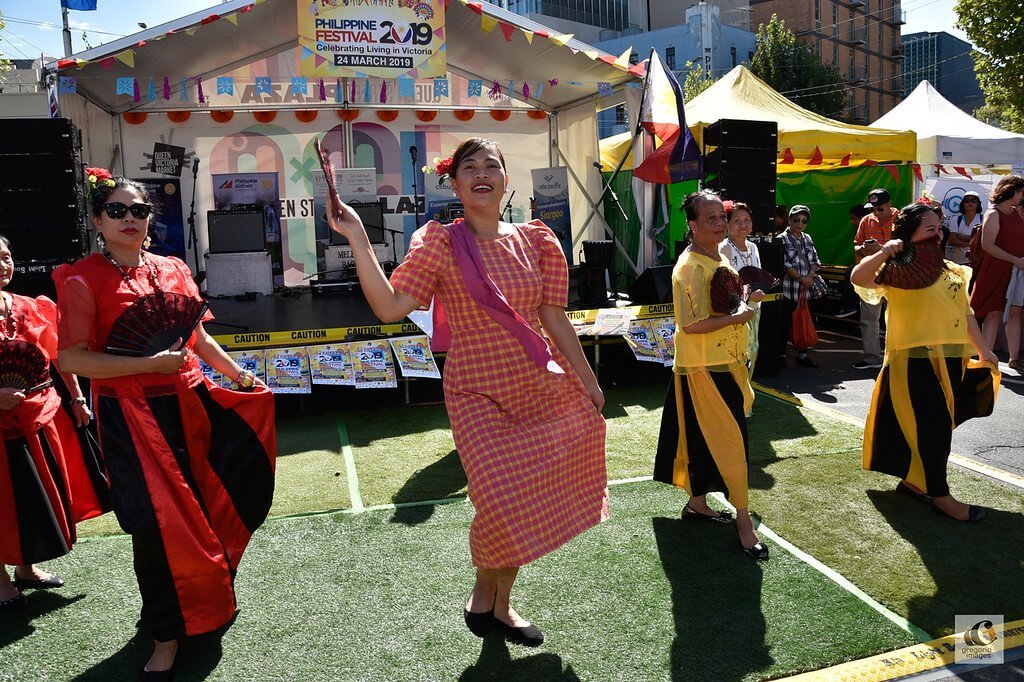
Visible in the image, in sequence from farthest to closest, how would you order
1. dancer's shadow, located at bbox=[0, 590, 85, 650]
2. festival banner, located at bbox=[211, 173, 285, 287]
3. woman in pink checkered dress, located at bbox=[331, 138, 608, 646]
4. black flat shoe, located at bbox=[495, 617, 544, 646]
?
festival banner, located at bbox=[211, 173, 285, 287] < dancer's shadow, located at bbox=[0, 590, 85, 650] < black flat shoe, located at bbox=[495, 617, 544, 646] < woman in pink checkered dress, located at bbox=[331, 138, 608, 646]

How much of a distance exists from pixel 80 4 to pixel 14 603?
9.82m

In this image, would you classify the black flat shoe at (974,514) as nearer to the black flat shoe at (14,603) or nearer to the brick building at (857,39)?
the black flat shoe at (14,603)

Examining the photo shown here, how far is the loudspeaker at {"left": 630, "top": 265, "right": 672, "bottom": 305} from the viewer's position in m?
8.66

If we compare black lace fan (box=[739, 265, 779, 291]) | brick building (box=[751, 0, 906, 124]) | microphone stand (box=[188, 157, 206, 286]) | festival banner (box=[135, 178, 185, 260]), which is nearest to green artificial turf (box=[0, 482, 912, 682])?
black lace fan (box=[739, 265, 779, 291])

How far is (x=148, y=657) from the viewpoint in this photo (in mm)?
2963

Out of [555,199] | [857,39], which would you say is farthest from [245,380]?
[857,39]

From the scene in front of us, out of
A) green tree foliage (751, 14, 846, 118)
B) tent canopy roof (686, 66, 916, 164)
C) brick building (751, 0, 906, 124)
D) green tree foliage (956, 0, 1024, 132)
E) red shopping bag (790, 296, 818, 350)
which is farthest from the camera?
brick building (751, 0, 906, 124)

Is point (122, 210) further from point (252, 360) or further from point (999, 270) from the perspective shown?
point (999, 270)

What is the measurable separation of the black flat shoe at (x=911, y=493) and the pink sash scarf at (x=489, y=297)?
105 inches

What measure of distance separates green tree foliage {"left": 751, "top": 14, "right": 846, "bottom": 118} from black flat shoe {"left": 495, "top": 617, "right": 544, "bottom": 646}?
3537cm

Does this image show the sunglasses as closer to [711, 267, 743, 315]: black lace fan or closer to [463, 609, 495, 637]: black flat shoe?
[463, 609, 495, 637]: black flat shoe

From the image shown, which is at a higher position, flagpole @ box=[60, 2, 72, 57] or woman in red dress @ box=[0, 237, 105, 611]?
flagpole @ box=[60, 2, 72, 57]

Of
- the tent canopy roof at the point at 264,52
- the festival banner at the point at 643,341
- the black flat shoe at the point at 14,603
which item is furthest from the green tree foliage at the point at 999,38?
Result: the black flat shoe at the point at 14,603

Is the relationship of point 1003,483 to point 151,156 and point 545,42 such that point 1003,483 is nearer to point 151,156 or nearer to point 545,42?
point 545,42
